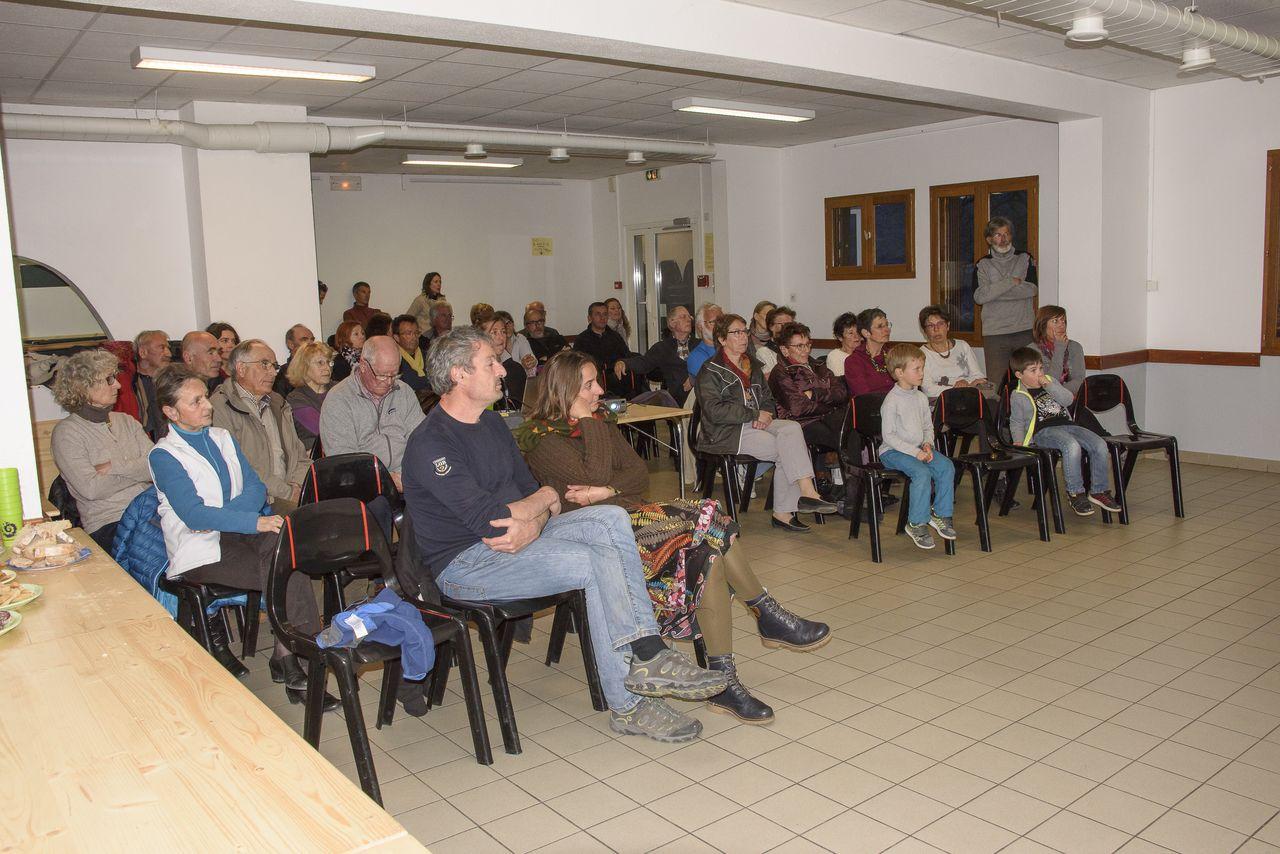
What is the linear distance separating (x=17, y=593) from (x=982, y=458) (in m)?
4.78

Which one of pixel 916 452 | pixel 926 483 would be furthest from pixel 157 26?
pixel 926 483

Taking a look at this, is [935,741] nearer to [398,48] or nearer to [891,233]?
[398,48]

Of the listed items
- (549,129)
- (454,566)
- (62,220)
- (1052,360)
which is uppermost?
(549,129)

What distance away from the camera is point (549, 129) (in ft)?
30.1

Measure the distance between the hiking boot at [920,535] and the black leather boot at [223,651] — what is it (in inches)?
136

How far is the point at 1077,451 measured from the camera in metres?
6.06

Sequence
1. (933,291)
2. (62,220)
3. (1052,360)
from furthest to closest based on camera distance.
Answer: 1. (933,291)
2. (62,220)
3. (1052,360)

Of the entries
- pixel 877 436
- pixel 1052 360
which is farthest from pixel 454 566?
pixel 1052 360

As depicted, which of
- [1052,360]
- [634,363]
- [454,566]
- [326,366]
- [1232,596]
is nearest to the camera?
[454,566]

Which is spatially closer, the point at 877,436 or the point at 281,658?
the point at 281,658

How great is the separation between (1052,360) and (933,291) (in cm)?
309

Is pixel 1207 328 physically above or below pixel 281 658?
above

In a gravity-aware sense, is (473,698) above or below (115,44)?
below

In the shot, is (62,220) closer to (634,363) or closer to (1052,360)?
(634,363)
